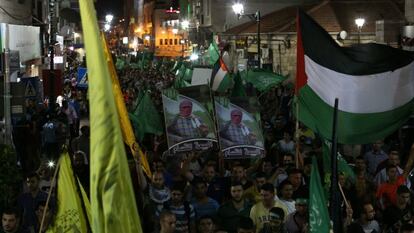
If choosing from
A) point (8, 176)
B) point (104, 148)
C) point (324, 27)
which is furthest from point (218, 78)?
point (104, 148)

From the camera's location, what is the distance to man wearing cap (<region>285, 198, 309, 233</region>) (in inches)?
292

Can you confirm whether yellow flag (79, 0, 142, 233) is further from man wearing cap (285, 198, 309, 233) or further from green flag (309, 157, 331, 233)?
man wearing cap (285, 198, 309, 233)

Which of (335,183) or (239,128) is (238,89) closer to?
(239,128)

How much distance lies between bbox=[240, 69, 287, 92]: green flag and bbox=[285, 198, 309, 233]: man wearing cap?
513 inches

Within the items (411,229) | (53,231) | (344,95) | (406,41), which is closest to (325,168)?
(344,95)

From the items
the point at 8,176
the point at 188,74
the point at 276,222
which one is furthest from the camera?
the point at 188,74

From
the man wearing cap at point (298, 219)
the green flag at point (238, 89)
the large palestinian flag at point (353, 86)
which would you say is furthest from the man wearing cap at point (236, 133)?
the green flag at point (238, 89)

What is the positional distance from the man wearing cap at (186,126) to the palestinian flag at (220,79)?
25.6ft

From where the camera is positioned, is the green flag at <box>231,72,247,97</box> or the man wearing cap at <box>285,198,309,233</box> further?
the green flag at <box>231,72,247,97</box>

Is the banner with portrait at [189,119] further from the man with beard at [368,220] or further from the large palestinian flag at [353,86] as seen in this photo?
the man with beard at [368,220]

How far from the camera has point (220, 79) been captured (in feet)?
64.6

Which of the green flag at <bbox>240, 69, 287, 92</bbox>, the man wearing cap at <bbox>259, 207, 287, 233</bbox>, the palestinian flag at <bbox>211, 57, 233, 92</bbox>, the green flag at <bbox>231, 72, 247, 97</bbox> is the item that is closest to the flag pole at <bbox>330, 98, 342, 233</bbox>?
the man wearing cap at <bbox>259, 207, 287, 233</bbox>

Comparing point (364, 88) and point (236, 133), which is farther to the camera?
point (236, 133)

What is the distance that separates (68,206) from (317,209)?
219 cm
